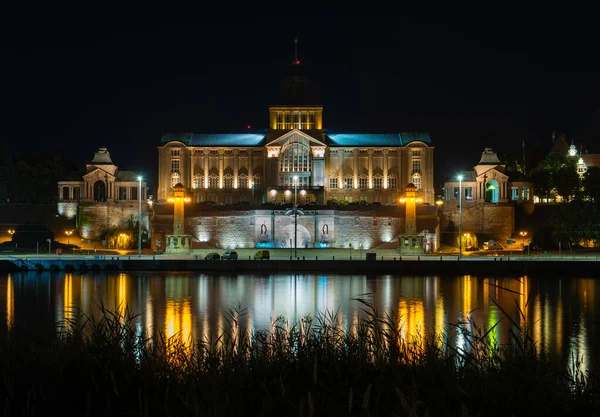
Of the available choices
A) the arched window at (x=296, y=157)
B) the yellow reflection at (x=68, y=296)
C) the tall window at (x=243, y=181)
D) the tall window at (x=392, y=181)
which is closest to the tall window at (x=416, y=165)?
the tall window at (x=392, y=181)

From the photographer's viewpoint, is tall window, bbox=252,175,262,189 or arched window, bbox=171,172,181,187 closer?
arched window, bbox=171,172,181,187

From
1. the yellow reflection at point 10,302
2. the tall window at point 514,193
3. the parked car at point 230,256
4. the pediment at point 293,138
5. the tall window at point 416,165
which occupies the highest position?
the pediment at point 293,138

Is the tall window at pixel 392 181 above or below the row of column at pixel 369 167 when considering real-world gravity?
below

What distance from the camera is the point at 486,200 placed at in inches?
3910

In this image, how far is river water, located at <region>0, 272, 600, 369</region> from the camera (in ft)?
134

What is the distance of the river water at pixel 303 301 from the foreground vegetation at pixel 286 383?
14.1m

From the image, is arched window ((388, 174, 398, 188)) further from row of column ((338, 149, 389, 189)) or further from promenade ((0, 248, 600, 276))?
promenade ((0, 248, 600, 276))

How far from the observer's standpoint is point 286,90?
371ft

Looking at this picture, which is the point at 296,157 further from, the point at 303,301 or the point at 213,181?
the point at 303,301

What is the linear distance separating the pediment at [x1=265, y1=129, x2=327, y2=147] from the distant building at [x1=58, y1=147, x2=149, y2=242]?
59.9ft

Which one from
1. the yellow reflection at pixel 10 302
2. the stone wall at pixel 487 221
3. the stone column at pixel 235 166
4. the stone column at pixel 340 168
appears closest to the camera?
the yellow reflection at pixel 10 302

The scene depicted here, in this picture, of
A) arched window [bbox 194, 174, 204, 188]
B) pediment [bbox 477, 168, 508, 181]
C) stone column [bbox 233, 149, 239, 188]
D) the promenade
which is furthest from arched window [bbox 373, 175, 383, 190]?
the promenade

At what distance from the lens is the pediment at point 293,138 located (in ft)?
341

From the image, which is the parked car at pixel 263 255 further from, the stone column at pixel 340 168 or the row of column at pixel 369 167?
the row of column at pixel 369 167
